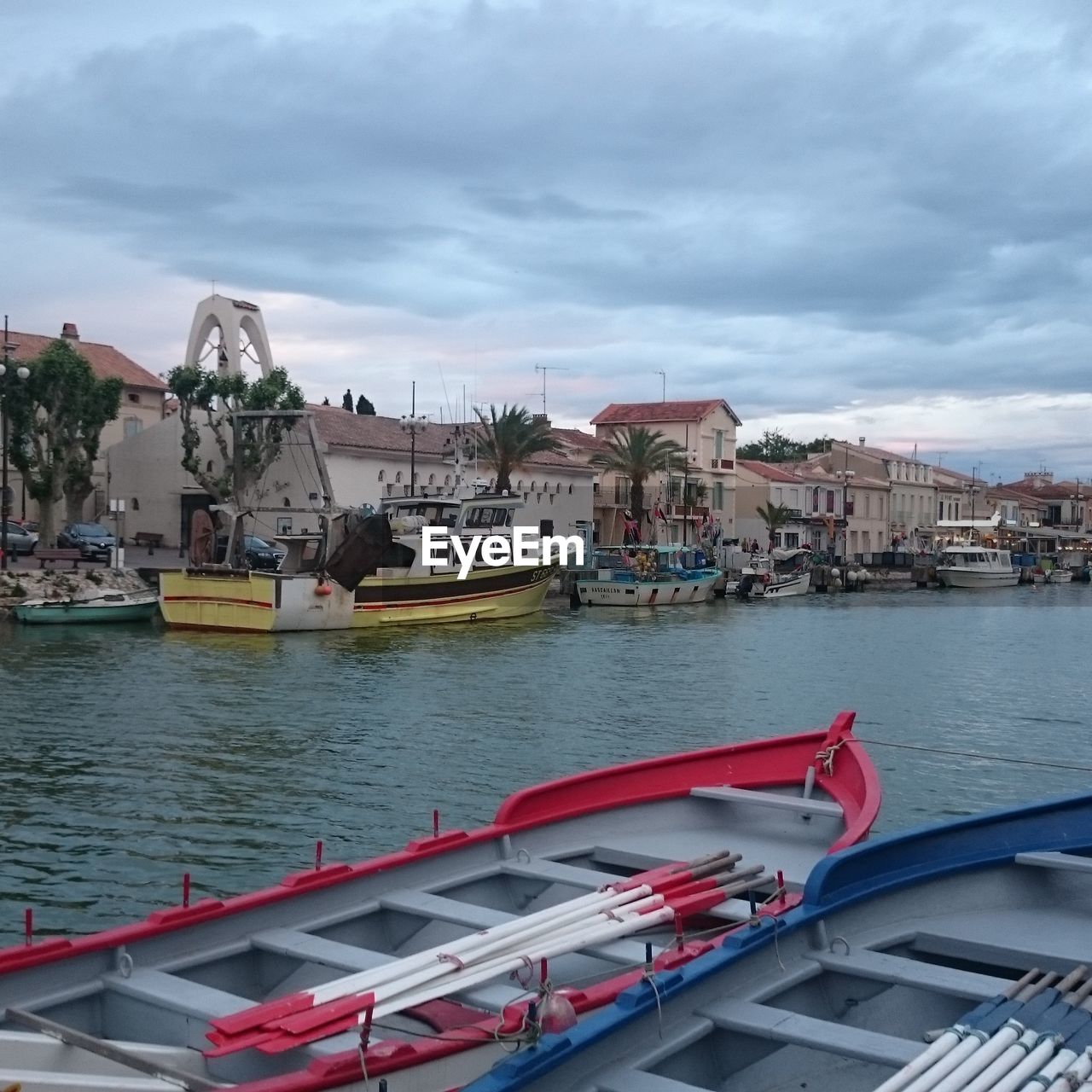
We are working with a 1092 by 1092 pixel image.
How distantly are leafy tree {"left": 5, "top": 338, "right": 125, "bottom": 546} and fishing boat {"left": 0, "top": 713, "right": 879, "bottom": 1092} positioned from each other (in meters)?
36.6

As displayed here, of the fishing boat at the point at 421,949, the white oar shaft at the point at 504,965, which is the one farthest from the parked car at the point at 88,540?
the white oar shaft at the point at 504,965

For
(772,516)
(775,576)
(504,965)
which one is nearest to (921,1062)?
(504,965)

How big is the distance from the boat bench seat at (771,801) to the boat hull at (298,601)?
25.6 metres

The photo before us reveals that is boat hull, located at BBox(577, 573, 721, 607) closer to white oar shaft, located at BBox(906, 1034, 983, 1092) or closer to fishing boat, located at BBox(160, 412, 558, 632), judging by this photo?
fishing boat, located at BBox(160, 412, 558, 632)

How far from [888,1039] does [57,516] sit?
5311 cm

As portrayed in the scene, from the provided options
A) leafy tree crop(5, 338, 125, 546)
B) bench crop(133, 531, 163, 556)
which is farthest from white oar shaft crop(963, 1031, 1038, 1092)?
bench crop(133, 531, 163, 556)

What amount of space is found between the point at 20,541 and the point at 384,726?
90.2 ft

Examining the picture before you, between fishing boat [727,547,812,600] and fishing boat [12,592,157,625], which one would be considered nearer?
fishing boat [12,592,157,625]

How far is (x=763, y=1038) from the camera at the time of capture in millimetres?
5457

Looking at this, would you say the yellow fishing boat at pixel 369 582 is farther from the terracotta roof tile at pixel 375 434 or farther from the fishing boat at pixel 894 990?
the fishing boat at pixel 894 990

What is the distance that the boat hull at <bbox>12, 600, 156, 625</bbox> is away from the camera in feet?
108

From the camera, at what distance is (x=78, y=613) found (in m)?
33.7

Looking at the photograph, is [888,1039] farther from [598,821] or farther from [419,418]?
[419,418]

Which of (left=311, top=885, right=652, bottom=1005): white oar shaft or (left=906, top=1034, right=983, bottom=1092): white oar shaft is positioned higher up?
(left=906, top=1034, right=983, bottom=1092): white oar shaft
